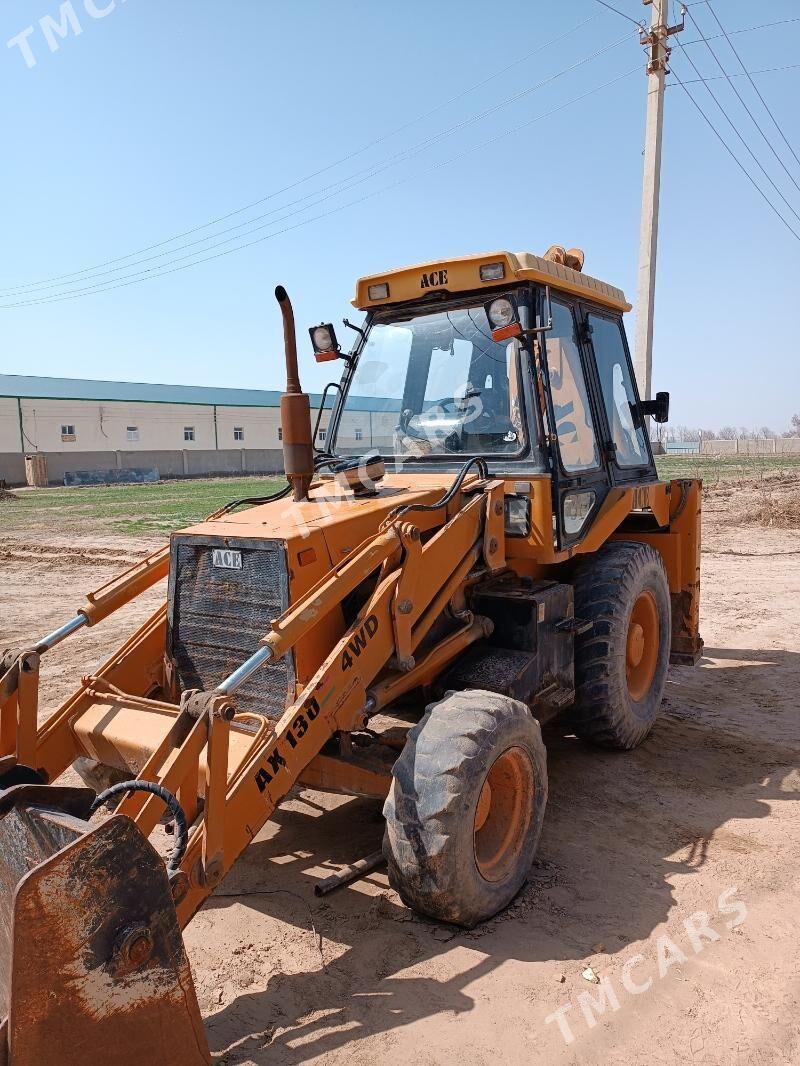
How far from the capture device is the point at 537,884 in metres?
3.90

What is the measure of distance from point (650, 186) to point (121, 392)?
140 feet

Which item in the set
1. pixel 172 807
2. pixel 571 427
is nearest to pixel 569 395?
pixel 571 427

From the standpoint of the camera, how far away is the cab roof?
15.4ft

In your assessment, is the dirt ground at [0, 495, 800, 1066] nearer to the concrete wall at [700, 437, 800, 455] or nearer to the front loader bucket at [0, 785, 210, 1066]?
the front loader bucket at [0, 785, 210, 1066]

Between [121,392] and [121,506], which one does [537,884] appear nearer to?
[121,506]

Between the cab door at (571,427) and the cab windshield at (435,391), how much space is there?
0.23 metres

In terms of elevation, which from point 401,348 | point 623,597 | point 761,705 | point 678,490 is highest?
point 401,348

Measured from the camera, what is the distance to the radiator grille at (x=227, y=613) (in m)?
3.89

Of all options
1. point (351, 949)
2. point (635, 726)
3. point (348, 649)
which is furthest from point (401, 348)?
point (351, 949)

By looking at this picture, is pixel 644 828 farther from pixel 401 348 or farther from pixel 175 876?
pixel 401 348

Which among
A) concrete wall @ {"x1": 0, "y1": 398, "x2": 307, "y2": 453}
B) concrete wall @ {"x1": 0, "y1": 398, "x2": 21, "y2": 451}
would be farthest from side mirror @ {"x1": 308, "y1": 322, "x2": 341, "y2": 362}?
concrete wall @ {"x1": 0, "y1": 398, "x2": 21, "y2": 451}

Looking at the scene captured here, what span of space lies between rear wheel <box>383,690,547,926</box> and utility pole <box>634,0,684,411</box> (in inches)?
505

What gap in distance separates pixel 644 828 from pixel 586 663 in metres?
1.00

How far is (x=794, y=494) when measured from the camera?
2117cm
